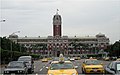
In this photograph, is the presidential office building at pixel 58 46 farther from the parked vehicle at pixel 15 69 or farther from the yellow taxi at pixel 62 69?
the yellow taxi at pixel 62 69

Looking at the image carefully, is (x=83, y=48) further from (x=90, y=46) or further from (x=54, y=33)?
(x=54, y=33)

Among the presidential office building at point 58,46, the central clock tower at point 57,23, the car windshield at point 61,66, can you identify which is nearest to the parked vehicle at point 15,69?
the car windshield at point 61,66

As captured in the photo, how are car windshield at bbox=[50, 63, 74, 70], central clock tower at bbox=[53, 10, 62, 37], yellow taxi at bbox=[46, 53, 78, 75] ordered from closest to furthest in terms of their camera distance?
yellow taxi at bbox=[46, 53, 78, 75] < car windshield at bbox=[50, 63, 74, 70] < central clock tower at bbox=[53, 10, 62, 37]

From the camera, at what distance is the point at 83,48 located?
196 m

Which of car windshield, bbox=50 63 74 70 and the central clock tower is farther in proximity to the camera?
the central clock tower

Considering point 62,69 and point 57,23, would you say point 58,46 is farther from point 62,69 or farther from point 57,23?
point 62,69

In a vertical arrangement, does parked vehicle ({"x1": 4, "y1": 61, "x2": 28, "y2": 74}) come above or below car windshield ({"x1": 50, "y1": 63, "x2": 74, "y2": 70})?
below

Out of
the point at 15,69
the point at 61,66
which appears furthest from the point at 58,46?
the point at 61,66

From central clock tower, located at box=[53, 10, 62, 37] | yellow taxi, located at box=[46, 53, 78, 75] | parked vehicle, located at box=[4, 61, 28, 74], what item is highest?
central clock tower, located at box=[53, 10, 62, 37]

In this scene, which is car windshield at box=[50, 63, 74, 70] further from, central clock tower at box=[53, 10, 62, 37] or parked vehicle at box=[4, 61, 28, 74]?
central clock tower at box=[53, 10, 62, 37]

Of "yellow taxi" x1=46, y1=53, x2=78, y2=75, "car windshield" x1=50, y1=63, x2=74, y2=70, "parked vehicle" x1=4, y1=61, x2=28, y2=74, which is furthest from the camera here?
"parked vehicle" x1=4, y1=61, x2=28, y2=74

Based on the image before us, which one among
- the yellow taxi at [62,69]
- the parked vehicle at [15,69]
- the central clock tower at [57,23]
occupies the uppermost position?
the central clock tower at [57,23]

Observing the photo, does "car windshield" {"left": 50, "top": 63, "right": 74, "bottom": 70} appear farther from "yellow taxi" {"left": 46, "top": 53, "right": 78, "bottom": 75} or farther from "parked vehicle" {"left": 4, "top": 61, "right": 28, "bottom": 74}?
"parked vehicle" {"left": 4, "top": 61, "right": 28, "bottom": 74}

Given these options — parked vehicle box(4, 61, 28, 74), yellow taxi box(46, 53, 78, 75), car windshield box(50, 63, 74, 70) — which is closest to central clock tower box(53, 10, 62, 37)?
parked vehicle box(4, 61, 28, 74)
